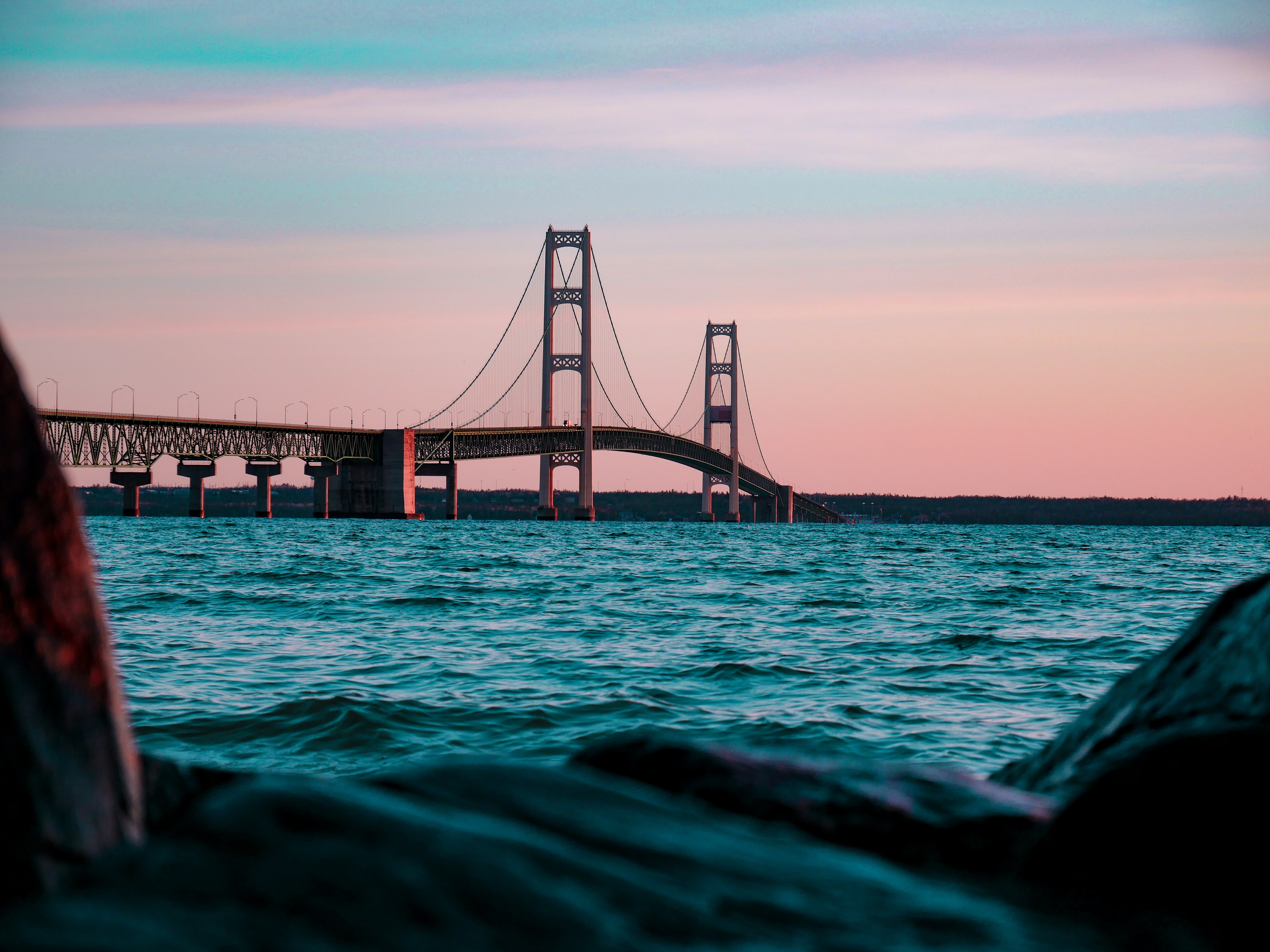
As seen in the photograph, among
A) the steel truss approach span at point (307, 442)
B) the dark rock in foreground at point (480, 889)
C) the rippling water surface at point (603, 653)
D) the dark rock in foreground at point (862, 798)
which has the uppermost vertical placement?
the steel truss approach span at point (307, 442)

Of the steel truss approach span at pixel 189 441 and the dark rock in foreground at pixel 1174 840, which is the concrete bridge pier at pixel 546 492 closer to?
the steel truss approach span at pixel 189 441

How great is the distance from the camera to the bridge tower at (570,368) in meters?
59.8

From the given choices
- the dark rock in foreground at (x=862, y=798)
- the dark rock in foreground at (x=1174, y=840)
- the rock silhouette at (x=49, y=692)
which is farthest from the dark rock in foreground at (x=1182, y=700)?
the rock silhouette at (x=49, y=692)

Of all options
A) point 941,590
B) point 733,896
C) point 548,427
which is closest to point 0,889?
point 733,896

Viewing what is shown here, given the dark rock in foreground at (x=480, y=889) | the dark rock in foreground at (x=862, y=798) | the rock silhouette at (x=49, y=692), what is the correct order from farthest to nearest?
the dark rock in foreground at (x=862, y=798) < the rock silhouette at (x=49, y=692) < the dark rock in foreground at (x=480, y=889)

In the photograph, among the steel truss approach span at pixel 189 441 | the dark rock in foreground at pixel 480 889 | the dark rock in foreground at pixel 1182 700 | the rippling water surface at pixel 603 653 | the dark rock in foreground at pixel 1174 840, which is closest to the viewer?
the dark rock in foreground at pixel 480 889

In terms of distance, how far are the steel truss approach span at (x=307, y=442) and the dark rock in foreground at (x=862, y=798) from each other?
184 ft

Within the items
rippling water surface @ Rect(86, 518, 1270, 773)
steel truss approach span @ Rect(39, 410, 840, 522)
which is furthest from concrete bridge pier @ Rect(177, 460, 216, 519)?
rippling water surface @ Rect(86, 518, 1270, 773)

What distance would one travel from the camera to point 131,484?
64.7 metres

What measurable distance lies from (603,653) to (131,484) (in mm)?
62644

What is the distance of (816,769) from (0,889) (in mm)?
1574

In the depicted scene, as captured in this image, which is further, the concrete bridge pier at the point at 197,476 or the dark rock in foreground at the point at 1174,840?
the concrete bridge pier at the point at 197,476

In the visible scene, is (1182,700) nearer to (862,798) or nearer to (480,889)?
(862,798)

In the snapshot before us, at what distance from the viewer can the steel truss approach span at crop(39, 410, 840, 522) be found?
2290 inches
